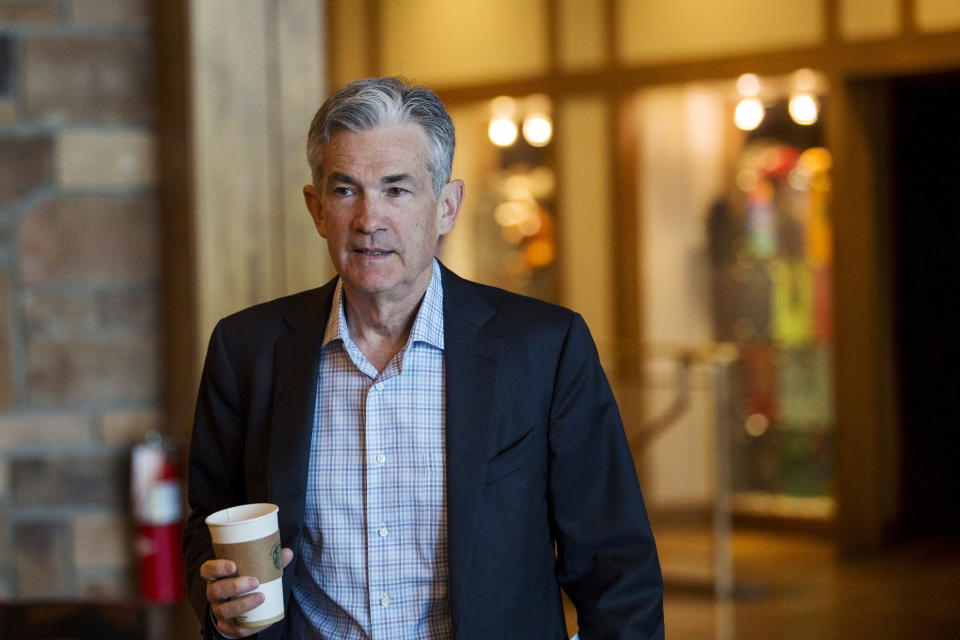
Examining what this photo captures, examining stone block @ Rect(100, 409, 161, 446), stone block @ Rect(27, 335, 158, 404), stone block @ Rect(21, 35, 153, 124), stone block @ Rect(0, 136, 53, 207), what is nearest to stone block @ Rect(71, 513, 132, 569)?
stone block @ Rect(100, 409, 161, 446)

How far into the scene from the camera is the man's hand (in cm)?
152

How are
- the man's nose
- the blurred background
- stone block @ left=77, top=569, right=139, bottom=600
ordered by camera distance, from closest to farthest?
the man's nose
stone block @ left=77, top=569, right=139, bottom=600
the blurred background

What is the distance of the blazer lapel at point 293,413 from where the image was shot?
170cm

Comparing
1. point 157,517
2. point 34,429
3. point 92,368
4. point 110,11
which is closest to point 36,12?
point 110,11

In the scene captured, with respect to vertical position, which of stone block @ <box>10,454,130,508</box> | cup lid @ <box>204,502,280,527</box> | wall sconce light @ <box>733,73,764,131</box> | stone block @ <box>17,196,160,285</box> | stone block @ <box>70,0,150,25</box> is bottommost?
stone block @ <box>10,454,130,508</box>

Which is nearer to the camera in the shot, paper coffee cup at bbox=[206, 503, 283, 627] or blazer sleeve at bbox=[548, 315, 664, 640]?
paper coffee cup at bbox=[206, 503, 283, 627]

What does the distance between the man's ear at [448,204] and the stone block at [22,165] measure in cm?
136

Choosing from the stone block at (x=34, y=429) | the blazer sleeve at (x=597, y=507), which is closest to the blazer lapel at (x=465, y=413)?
the blazer sleeve at (x=597, y=507)

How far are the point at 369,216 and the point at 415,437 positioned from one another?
12.2 inches

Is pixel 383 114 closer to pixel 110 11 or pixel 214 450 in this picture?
pixel 214 450

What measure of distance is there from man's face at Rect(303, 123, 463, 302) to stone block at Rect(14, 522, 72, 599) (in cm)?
148

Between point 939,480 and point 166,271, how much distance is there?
17.6 ft

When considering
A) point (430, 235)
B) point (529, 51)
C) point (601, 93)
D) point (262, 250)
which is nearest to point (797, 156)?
point (601, 93)

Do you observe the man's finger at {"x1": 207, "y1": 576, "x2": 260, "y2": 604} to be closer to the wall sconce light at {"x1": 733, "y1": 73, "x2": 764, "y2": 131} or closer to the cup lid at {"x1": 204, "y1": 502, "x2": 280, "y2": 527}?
the cup lid at {"x1": 204, "y1": 502, "x2": 280, "y2": 527}
